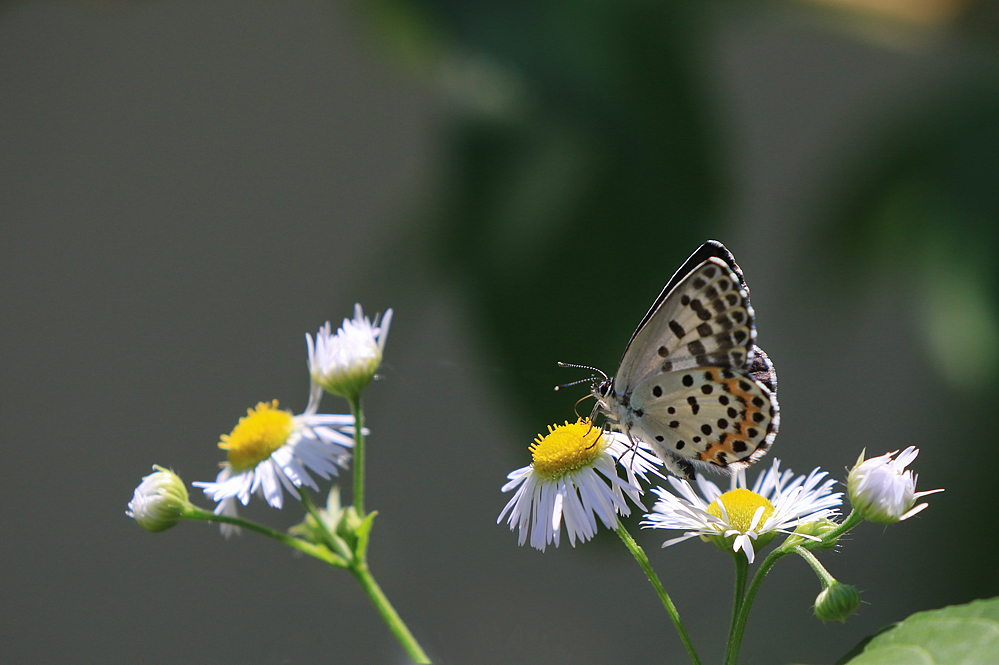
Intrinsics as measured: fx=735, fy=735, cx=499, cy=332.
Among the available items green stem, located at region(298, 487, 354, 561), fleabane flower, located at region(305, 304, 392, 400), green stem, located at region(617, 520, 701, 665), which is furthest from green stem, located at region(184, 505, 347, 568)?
green stem, located at region(617, 520, 701, 665)

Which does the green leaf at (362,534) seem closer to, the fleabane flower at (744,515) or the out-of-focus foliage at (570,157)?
the fleabane flower at (744,515)

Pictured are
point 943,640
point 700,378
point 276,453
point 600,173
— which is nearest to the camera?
point 943,640

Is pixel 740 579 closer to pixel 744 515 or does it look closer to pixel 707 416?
pixel 744 515

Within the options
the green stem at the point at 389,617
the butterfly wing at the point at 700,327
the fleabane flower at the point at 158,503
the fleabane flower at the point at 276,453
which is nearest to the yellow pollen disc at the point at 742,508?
the butterfly wing at the point at 700,327

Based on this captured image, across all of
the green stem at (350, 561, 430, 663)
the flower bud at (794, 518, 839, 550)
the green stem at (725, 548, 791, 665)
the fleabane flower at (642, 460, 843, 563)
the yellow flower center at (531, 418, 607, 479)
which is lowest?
the green stem at (350, 561, 430, 663)

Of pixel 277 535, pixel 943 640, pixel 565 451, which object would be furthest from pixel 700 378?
pixel 277 535

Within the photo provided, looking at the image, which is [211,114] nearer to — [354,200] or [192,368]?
[354,200]

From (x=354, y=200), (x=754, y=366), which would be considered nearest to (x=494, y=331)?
(x=754, y=366)

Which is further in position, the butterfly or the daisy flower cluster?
the daisy flower cluster

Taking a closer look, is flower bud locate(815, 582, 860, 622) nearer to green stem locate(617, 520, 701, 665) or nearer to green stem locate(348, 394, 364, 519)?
green stem locate(617, 520, 701, 665)
